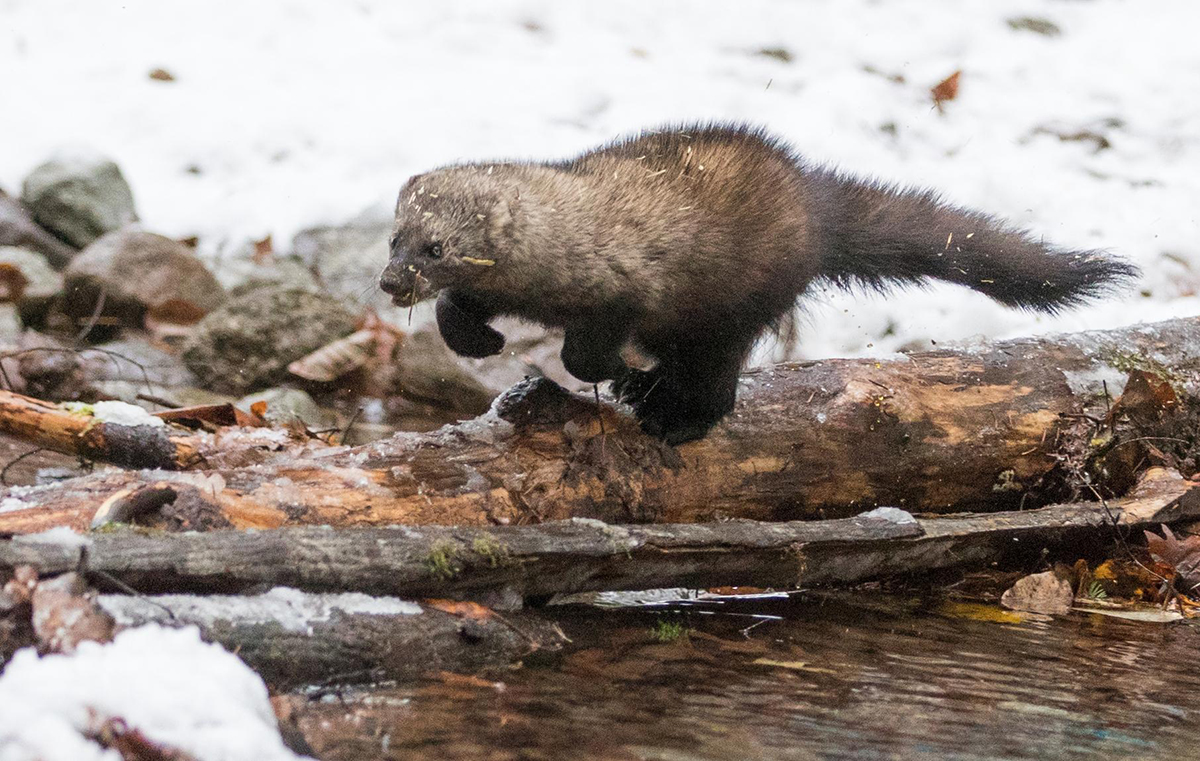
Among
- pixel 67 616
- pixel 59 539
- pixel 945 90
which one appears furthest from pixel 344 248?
pixel 67 616

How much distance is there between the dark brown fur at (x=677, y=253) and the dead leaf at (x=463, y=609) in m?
1.10

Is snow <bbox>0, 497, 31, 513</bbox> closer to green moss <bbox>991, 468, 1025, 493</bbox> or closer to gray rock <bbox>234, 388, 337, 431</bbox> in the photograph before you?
green moss <bbox>991, 468, 1025, 493</bbox>

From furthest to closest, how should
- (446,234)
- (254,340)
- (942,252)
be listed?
(254,340)
(942,252)
(446,234)

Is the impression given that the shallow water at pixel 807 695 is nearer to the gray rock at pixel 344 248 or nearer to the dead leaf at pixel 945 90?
the gray rock at pixel 344 248

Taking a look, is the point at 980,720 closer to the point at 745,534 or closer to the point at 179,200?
the point at 745,534

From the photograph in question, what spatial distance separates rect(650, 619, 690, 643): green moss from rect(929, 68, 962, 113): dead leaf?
703 centimetres

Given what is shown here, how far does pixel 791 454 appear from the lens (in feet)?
13.0

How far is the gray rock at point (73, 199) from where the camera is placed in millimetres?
8883

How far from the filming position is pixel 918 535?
362 cm

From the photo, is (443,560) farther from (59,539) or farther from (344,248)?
(344,248)

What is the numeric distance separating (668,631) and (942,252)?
1.99 m

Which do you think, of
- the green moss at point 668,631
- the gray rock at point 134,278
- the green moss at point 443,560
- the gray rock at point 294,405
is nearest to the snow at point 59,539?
the green moss at point 443,560

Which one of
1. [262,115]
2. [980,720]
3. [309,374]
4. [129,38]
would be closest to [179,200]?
[262,115]

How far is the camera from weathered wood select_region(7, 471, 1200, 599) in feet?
7.84
